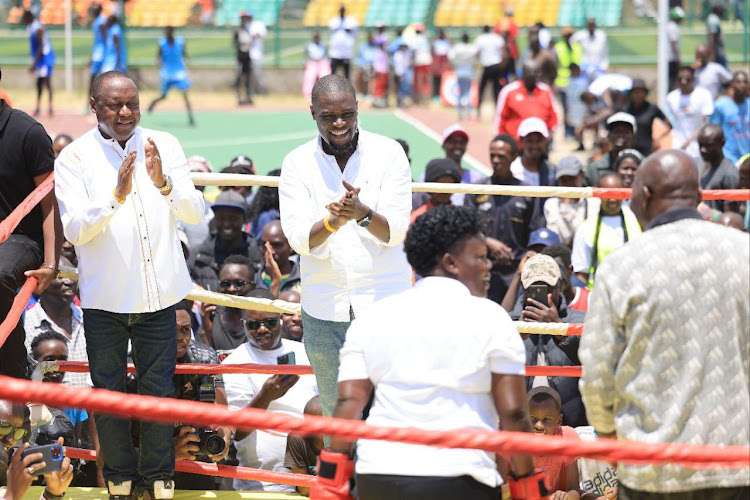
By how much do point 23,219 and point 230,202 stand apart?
427 centimetres

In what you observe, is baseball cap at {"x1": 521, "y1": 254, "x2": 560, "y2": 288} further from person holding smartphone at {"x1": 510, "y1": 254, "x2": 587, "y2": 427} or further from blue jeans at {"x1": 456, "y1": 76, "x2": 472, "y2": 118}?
blue jeans at {"x1": 456, "y1": 76, "x2": 472, "y2": 118}

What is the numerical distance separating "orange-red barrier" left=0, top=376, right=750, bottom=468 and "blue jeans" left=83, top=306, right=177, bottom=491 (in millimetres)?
1762

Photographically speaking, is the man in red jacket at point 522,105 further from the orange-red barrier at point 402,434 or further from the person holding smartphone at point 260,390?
the orange-red barrier at point 402,434

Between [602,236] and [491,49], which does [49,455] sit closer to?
[602,236]

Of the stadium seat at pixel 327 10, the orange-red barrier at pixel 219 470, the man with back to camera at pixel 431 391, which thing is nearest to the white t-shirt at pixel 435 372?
the man with back to camera at pixel 431 391

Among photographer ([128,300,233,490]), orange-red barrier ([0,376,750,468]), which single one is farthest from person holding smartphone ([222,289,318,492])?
orange-red barrier ([0,376,750,468])

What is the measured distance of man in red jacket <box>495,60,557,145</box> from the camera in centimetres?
1439

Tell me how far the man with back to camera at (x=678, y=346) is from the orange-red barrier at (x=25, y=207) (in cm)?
260

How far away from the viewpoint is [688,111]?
53.6ft

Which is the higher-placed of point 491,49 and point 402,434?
point 491,49

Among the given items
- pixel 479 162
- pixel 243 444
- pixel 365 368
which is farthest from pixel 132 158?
pixel 479 162

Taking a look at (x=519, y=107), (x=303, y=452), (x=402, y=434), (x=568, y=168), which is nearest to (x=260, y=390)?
(x=303, y=452)

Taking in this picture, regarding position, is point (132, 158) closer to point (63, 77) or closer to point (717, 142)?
point (717, 142)

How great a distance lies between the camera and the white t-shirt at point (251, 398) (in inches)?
274
